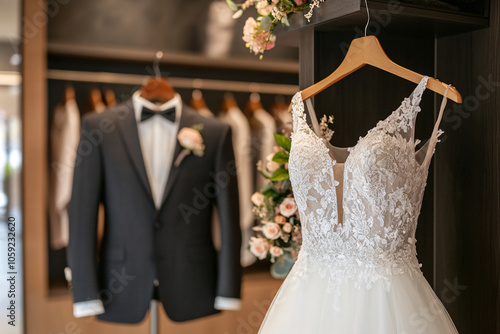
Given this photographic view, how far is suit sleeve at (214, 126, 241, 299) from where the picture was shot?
2254 millimetres

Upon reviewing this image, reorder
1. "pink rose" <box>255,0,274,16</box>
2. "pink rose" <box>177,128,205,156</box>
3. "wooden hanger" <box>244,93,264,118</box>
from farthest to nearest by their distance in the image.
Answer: "wooden hanger" <box>244,93,264,118</box>
"pink rose" <box>177,128,205,156</box>
"pink rose" <box>255,0,274,16</box>

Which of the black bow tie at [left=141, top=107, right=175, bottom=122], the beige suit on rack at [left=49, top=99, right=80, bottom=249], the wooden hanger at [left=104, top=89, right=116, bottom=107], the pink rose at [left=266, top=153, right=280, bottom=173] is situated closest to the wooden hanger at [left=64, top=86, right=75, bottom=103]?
the beige suit on rack at [left=49, top=99, right=80, bottom=249]

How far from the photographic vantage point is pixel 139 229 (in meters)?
2.19

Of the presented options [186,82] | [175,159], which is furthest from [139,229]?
[186,82]

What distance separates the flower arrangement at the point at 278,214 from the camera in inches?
69.9

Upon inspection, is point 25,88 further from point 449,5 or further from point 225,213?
point 449,5

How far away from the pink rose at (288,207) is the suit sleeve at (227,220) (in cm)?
48

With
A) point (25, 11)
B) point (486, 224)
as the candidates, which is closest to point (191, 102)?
point (25, 11)

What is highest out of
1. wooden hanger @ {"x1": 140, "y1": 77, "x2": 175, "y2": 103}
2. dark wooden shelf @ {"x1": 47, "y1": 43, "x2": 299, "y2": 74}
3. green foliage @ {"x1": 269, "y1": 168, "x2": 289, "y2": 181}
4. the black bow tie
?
dark wooden shelf @ {"x1": 47, "y1": 43, "x2": 299, "y2": 74}

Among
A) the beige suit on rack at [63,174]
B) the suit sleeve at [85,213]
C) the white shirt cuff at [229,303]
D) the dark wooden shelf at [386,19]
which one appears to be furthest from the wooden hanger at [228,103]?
the dark wooden shelf at [386,19]

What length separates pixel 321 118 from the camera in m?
1.69

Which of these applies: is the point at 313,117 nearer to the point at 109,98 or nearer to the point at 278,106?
the point at 109,98

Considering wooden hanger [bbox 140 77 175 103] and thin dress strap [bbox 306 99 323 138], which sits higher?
wooden hanger [bbox 140 77 175 103]

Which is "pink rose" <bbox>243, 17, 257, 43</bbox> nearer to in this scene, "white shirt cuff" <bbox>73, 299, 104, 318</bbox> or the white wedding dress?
the white wedding dress
